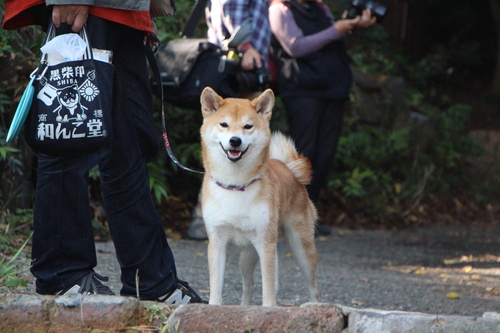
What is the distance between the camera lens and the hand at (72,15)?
97.1 inches

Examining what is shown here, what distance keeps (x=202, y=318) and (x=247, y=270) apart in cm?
119

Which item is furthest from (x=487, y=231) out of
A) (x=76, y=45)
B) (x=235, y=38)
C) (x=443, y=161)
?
(x=76, y=45)

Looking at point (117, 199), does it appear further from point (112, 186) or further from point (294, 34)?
point (294, 34)

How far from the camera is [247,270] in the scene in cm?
349

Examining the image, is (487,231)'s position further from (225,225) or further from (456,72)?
(456,72)

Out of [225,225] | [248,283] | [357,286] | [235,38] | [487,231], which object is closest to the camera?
[225,225]

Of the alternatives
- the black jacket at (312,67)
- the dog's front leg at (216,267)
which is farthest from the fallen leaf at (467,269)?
the dog's front leg at (216,267)

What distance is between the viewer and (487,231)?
24.6 ft

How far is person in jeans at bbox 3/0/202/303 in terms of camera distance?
101 inches

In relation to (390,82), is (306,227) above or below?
below

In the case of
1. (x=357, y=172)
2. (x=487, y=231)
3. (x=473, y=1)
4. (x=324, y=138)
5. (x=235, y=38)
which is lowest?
(x=487, y=231)

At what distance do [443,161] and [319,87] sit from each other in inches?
160

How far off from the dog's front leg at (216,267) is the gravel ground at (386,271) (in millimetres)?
491

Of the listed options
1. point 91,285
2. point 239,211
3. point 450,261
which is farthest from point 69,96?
point 450,261
